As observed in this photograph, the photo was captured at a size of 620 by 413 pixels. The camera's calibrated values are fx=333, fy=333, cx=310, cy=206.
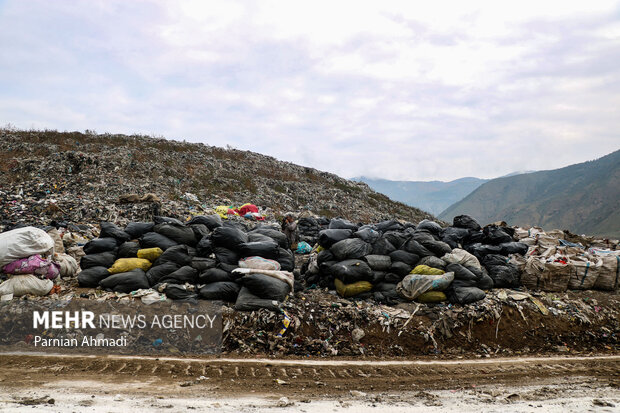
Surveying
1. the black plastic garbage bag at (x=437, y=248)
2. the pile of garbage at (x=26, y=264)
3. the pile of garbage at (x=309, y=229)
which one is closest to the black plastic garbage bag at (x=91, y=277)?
the pile of garbage at (x=26, y=264)

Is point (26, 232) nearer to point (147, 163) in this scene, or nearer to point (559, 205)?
point (147, 163)

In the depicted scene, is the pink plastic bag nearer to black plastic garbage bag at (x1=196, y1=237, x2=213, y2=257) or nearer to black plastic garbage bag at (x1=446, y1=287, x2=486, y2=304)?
black plastic garbage bag at (x1=196, y1=237, x2=213, y2=257)

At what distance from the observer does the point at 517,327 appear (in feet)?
14.6

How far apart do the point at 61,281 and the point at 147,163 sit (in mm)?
11451

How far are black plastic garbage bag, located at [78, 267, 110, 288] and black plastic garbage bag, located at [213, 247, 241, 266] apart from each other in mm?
1517

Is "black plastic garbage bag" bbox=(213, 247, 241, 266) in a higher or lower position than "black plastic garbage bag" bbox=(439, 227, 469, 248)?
lower

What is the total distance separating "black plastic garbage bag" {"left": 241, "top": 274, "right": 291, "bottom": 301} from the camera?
425 centimetres

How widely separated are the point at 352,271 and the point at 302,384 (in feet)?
6.39

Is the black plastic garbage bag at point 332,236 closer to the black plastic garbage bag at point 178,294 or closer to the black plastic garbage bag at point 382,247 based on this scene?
the black plastic garbage bag at point 382,247

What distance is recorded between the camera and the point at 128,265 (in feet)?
15.0

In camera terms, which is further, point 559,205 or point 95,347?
point 559,205

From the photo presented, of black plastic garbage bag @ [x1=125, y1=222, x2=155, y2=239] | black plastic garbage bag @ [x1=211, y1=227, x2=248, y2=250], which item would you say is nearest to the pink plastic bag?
black plastic garbage bag @ [x1=125, y1=222, x2=155, y2=239]

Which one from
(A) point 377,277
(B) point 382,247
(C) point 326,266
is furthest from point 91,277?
(B) point 382,247

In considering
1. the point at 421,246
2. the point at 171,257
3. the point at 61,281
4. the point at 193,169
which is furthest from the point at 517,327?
the point at 193,169
